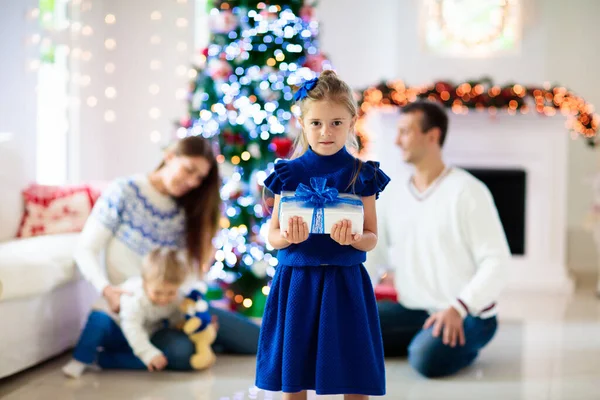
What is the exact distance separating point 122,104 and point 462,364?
11.5ft

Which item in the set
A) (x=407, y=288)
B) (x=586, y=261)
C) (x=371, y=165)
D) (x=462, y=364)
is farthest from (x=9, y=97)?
(x=586, y=261)

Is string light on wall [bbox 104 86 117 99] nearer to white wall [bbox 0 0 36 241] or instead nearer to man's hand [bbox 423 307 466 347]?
white wall [bbox 0 0 36 241]

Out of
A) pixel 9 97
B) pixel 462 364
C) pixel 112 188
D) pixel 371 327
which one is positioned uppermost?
pixel 9 97

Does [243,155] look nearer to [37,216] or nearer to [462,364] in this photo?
[37,216]

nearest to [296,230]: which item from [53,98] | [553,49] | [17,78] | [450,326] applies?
[450,326]

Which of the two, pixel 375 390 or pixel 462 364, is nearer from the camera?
pixel 375 390

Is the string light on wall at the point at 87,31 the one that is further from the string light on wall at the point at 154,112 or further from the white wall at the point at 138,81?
the string light on wall at the point at 154,112

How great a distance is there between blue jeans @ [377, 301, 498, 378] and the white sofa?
130cm

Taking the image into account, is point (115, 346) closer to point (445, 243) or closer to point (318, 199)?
point (445, 243)

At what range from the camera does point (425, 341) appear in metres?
3.18

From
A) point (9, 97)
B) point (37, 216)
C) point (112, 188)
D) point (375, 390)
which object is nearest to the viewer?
point (375, 390)

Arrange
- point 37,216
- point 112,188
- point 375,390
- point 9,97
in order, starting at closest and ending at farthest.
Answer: point 375,390
point 112,188
point 37,216
point 9,97

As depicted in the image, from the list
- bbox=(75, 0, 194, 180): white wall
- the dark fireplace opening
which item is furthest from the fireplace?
bbox=(75, 0, 194, 180): white wall

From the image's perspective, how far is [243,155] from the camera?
408cm
